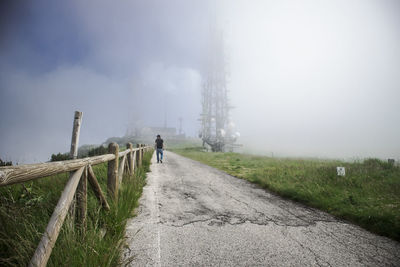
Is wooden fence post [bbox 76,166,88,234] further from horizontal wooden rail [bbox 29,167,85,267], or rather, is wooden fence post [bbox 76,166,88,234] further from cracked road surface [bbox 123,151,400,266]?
cracked road surface [bbox 123,151,400,266]

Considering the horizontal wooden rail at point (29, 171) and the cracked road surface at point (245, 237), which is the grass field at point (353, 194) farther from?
the horizontal wooden rail at point (29, 171)

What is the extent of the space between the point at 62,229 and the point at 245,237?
247 centimetres

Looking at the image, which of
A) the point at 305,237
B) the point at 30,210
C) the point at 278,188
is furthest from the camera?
the point at 278,188

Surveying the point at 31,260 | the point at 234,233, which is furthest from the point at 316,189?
the point at 31,260

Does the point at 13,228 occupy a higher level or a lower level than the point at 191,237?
higher

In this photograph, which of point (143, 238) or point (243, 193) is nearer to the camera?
point (143, 238)

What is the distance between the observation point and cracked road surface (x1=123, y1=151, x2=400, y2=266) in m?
2.34

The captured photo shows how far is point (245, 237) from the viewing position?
2.86 m

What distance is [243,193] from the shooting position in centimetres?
551

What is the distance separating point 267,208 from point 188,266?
2.71 m

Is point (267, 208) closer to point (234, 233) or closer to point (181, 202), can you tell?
point (234, 233)

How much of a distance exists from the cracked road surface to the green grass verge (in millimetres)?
298

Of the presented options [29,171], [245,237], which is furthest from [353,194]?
[29,171]

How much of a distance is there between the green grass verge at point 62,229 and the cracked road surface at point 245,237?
30cm
